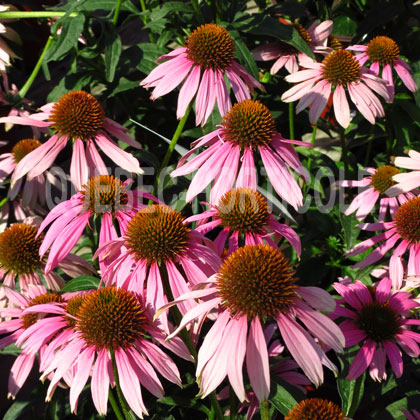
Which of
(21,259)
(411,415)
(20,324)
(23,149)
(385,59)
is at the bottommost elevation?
(411,415)

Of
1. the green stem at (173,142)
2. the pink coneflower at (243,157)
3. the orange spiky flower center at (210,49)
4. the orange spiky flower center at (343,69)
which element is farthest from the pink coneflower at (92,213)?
the orange spiky flower center at (343,69)

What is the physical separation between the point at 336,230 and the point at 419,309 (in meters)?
0.52

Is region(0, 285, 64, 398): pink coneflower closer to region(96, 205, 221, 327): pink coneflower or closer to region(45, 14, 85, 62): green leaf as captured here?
region(96, 205, 221, 327): pink coneflower

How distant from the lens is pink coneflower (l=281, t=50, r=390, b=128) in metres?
1.56

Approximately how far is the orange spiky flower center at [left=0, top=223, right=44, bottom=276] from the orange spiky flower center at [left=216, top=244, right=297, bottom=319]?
2.29 ft

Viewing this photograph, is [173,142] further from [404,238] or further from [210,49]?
[404,238]

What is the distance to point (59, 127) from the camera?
1399 mm

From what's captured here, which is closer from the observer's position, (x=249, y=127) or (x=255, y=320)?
(x=255, y=320)

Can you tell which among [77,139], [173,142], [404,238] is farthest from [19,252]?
[404,238]

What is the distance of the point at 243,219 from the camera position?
115 cm

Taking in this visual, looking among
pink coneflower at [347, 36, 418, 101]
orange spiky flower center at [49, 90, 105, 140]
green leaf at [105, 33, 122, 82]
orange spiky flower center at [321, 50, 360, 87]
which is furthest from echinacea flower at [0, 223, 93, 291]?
pink coneflower at [347, 36, 418, 101]

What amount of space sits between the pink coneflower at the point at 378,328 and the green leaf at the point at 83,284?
1.72 feet

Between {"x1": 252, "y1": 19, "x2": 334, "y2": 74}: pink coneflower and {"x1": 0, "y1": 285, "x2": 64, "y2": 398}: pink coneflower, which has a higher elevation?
{"x1": 252, "y1": 19, "x2": 334, "y2": 74}: pink coneflower

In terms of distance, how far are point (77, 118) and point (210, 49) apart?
378 mm
